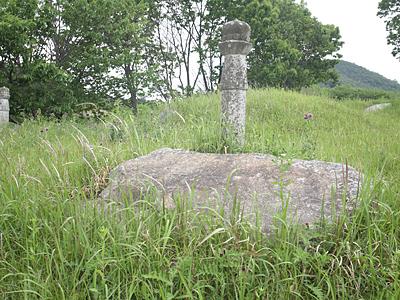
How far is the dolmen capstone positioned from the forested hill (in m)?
69.1

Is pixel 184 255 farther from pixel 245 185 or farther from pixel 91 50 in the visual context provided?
pixel 91 50

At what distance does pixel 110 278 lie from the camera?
2020mm

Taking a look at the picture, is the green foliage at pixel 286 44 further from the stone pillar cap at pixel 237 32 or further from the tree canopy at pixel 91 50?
the stone pillar cap at pixel 237 32

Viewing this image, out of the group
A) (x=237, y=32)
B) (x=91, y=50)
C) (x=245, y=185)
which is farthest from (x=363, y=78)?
(x=245, y=185)

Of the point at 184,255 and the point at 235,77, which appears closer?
the point at 184,255

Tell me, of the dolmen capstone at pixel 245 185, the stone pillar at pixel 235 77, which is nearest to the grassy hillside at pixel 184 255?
the dolmen capstone at pixel 245 185

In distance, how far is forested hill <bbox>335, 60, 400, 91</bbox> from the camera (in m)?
67.5

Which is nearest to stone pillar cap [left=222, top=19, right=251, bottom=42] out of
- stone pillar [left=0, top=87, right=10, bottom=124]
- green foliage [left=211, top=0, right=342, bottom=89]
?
stone pillar [left=0, top=87, right=10, bottom=124]

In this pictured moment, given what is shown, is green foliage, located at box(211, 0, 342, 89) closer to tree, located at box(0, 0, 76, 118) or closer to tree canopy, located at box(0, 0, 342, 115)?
tree canopy, located at box(0, 0, 342, 115)

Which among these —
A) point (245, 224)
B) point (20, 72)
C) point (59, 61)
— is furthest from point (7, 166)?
point (59, 61)

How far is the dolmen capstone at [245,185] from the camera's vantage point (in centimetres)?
247

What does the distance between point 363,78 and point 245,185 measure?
77636 mm

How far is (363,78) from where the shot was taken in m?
71.6

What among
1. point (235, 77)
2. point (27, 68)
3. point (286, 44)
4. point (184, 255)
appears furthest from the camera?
point (286, 44)
